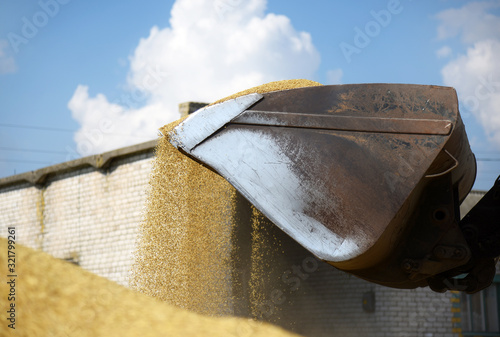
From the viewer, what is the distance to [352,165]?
2.66 m

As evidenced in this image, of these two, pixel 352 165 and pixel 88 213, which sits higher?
pixel 88 213

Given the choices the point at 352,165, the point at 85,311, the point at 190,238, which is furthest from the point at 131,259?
the point at 352,165

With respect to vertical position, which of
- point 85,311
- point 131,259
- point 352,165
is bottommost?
point 85,311

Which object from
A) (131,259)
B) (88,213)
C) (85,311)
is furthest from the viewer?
(88,213)

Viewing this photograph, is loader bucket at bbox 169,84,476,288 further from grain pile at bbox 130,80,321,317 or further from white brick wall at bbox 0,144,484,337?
white brick wall at bbox 0,144,484,337

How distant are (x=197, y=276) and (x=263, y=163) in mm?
4218

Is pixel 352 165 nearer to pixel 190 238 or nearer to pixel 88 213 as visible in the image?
pixel 190 238

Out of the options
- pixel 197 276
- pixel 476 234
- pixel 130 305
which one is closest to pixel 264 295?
pixel 197 276

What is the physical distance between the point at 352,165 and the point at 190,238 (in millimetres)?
4137

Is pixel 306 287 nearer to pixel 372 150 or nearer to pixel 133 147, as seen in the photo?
pixel 133 147

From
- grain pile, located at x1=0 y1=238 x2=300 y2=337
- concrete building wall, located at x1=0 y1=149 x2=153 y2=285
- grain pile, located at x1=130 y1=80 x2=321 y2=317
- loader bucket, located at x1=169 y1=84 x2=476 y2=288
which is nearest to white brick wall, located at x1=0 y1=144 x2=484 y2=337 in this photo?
concrete building wall, located at x1=0 y1=149 x2=153 y2=285

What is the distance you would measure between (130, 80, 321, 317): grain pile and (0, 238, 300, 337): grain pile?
41 cm

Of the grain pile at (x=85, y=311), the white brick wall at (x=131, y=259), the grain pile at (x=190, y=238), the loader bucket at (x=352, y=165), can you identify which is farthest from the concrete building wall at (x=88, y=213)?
the loader bucket at (x=352, y=165)

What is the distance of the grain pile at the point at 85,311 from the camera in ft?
15.6
